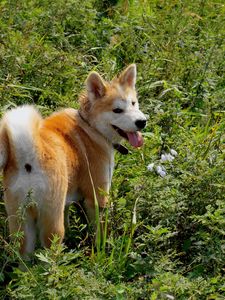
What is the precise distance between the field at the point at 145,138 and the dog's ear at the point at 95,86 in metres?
0.68

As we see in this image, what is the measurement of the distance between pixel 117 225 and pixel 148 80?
2390 millimetres

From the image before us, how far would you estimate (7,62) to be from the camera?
23.2ft

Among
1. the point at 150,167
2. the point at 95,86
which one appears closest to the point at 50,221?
the point at 150,167

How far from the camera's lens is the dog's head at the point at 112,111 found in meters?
5.95

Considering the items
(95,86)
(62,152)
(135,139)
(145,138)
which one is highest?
(95,86)

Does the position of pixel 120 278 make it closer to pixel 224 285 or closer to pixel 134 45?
pixel 224 285

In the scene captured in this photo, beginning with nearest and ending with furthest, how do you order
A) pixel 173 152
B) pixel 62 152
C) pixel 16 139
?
pixel 16 139, pixel 62 152, pixel 173 152

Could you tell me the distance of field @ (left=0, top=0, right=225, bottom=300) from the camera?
490cm

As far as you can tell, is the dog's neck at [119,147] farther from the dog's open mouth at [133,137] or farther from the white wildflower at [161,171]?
the white wildflower at [161,171]

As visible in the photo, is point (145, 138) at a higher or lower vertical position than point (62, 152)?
lower

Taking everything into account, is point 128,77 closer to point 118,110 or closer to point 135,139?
point 118,110

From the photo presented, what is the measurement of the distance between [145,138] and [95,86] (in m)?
0.93

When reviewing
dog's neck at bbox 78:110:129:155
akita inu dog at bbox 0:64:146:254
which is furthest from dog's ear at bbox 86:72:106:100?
dog's neck at bbox 78:110:129:155

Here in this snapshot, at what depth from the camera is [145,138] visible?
6.79 meters
